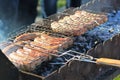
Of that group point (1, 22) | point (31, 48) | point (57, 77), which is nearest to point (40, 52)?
point (31, 48)

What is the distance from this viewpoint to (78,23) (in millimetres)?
4719

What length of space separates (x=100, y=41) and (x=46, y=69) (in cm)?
110

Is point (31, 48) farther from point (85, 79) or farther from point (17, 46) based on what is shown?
point (85, 79)

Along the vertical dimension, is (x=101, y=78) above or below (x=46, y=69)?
below

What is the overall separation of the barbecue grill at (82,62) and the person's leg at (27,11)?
207cm

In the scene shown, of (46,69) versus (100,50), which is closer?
(46,69)

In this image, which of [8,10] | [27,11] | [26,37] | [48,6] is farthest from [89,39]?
[48,6]

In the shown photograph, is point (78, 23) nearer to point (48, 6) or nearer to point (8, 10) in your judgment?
point (8, 10)

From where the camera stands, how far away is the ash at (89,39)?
371cm

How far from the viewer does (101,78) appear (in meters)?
4.23

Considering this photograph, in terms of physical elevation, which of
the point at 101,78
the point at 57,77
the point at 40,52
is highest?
the point at 40,52

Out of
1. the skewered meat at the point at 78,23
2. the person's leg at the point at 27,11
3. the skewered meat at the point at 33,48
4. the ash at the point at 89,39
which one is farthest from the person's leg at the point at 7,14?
the skewered meat at the point at 33,48

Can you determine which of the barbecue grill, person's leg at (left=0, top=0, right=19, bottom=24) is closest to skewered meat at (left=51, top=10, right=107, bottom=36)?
the barbecue grill

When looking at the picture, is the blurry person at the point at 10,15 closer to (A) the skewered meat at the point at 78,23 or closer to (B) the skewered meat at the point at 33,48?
(A) the skewered meat at the point at 78,23
